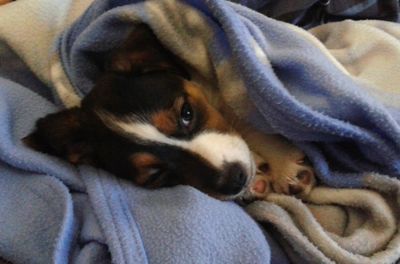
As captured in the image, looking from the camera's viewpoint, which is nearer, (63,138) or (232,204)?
(232,204)

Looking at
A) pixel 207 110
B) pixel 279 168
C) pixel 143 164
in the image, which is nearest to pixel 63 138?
pixel 143 164

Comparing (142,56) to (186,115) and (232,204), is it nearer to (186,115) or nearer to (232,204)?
(186,115)

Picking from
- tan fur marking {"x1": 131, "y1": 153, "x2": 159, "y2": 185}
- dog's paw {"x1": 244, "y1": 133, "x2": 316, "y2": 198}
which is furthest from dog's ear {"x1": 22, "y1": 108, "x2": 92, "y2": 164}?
dog's paw {"x1": 244, "y1": 133, "x2": 316, "y2": 198}

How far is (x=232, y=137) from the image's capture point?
1113 mm

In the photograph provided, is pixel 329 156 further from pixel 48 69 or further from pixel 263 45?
pixel 48 69

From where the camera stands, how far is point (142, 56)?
3.94 ft

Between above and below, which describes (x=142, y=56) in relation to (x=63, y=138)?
above

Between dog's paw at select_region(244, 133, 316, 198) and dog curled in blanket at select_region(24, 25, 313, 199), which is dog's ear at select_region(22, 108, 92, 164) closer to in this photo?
dog curled in blanket at select_region(24, 25, 313, 199)

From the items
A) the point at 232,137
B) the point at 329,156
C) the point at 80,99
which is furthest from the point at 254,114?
the point at 80,99

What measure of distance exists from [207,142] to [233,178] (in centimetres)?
9

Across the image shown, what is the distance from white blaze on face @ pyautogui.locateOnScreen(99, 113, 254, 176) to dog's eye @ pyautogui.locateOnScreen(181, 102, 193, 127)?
4cm

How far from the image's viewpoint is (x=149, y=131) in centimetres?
110

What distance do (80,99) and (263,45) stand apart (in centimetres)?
48

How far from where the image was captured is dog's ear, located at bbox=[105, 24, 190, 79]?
1197 millimetres
